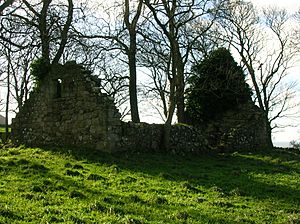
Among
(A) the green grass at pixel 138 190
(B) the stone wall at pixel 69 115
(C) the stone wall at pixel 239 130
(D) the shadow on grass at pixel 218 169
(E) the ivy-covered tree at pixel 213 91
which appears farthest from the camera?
(E) the ivy-covered tree at pixel 213 91

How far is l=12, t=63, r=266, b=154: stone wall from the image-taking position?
1686 cm

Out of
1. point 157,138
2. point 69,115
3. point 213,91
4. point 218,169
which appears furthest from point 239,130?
point 69,115

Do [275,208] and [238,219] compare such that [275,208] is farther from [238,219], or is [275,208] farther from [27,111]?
[27,111]

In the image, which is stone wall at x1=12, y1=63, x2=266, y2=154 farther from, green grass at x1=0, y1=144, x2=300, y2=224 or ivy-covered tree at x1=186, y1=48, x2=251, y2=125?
ivy-covered tree at x1=186, y1=48, x2=251, y2=125

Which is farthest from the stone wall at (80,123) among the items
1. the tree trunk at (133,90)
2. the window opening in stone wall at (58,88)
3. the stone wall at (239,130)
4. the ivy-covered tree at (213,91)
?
the ivy-covered tree at (213,91)

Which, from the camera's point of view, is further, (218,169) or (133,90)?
(133,90)

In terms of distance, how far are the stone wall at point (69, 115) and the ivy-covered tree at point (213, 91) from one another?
9.93 metres

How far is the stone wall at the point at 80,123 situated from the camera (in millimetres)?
16859

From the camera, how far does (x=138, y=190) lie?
1049 cm

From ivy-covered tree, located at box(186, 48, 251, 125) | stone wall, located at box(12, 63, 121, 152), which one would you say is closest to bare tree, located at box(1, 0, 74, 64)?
stone wall, located at box(12, 63, 121, 152)

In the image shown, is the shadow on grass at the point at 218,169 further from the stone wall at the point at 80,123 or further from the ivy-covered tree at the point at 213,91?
the ivy-covered tree at the point at 213,91

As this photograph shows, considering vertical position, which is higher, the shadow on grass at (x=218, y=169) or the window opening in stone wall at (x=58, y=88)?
the window opening in stone wall at (x=58, y=88)

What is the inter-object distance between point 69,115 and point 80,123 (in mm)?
737

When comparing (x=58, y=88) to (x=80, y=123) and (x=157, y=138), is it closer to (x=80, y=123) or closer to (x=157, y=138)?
(x=80, y=123)
